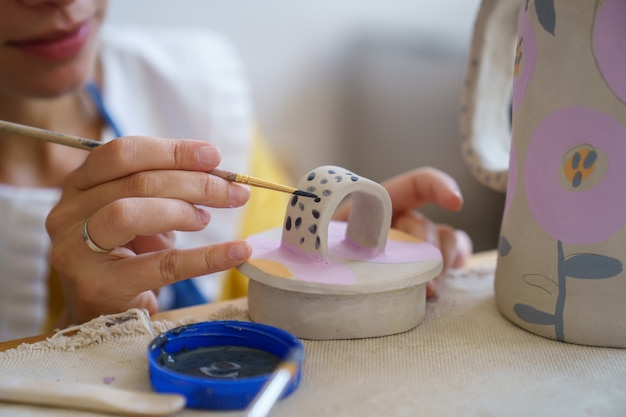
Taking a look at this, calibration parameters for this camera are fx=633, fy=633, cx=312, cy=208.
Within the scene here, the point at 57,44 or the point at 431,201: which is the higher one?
the point at 57,44

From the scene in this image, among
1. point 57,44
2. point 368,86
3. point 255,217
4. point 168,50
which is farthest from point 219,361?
point 368,86

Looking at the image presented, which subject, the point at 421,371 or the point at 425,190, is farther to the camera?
the point at 425,190

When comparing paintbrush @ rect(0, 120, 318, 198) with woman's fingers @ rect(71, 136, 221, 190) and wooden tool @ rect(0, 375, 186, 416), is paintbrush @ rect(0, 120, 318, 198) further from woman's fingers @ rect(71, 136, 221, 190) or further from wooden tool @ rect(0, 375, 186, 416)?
wooden tool @ rect(0, 375, 186, 416)

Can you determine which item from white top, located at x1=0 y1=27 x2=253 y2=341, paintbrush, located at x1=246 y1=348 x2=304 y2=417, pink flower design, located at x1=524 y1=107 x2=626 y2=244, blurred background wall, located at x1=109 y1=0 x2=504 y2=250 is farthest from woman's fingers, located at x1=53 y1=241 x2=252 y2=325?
blurred background wall, located at x1=109 y1=0 x2=504 y2=250

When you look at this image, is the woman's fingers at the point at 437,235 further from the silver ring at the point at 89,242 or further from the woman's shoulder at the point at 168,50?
the woman's shoulder at the point at 168,50

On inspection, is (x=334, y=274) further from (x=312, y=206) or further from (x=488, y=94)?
(x=488, y=94)

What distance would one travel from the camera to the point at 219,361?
41 centimetres

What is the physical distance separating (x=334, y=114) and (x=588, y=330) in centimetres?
147

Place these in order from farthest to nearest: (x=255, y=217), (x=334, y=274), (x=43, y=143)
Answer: (x=255, y=217) → (x=43, y=143) → (x=334, y=274)

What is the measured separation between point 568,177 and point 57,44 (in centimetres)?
66

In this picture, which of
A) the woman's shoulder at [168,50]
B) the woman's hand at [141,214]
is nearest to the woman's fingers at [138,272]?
the woman's hand at [141,214]

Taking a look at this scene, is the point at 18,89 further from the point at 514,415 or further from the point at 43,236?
the point at 514,415

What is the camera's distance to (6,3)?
2.37 feet

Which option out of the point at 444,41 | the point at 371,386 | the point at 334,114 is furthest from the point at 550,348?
the point at 444,41
